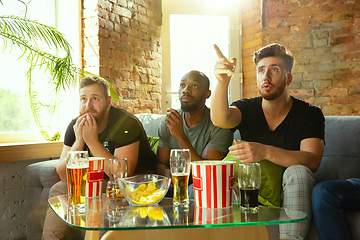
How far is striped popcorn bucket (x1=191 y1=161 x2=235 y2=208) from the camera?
0.99 meters

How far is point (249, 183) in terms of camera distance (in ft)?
3.20

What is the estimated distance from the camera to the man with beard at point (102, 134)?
176 cm

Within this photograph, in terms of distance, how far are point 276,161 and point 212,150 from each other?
0.44 meters

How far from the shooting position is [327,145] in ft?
6.25

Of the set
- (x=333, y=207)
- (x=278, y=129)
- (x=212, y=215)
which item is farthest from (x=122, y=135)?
(x=333, y=207)

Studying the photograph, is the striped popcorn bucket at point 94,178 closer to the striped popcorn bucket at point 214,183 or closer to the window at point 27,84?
the striped popcorn bucket at point 214,183

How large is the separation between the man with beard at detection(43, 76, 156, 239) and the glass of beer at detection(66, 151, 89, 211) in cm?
61

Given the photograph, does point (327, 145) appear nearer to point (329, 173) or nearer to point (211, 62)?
point (329, 173)

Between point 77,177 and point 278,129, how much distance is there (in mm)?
1117

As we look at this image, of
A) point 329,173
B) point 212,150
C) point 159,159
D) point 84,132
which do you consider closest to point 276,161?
point 212,150

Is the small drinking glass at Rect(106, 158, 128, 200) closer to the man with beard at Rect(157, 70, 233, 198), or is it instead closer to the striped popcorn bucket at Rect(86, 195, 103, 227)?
the striped popcorn bucket at Rect(86, 195, 103, 227)

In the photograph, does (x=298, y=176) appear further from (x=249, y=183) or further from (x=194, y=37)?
(x=194, y=37)

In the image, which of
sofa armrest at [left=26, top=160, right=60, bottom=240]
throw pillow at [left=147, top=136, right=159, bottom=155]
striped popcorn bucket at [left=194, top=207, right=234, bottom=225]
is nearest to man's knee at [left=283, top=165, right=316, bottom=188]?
striped popcorn bucket at [left=194, top=207, right=234, bottom=225]

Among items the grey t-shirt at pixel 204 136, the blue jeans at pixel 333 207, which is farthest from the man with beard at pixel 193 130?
the blue jeans at pixel 333 207
